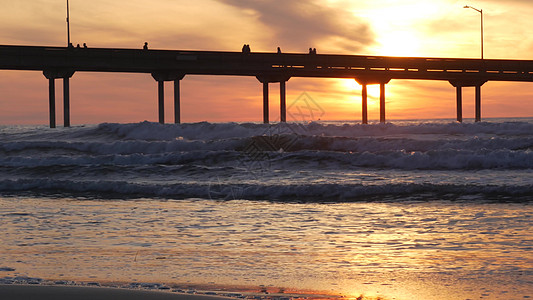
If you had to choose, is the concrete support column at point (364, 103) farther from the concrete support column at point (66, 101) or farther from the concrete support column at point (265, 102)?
the concrete support column at point (66, 101)

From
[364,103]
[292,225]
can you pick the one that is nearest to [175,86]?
[364,103]

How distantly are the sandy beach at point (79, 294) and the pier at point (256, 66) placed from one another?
160ft

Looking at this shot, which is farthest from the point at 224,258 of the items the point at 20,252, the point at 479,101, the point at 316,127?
the point at 479,101

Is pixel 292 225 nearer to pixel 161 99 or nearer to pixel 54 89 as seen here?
pixel 161 99

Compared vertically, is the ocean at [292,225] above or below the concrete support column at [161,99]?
below

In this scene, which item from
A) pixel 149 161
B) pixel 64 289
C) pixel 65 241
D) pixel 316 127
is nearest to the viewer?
pixel 64 289

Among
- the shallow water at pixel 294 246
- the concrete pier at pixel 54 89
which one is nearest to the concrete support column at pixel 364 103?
the concrete pier at pixel 54 89

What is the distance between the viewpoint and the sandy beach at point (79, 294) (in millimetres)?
5609

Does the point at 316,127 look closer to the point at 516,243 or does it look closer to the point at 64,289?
the point at 516,243

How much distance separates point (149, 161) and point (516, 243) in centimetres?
1697

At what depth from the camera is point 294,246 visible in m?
8.28

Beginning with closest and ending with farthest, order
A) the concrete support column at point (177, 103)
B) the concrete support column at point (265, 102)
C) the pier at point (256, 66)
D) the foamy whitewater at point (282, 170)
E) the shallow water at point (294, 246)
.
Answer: the shallow water at point (294, 246), the foamy whitewater at point (282, 170), the pier at point (256, 66), the concrete support column at point (177, 103), the concrete support column at point (265, 102)

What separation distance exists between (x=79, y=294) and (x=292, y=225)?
479 cm

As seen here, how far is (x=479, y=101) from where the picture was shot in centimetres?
6600
